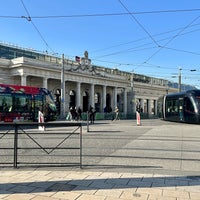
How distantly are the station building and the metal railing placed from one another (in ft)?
112

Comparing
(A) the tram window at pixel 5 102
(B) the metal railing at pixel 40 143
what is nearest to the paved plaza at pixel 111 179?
(B) the metal railing at pixel 40 143

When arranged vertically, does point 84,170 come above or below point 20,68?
below

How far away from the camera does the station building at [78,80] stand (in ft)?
178

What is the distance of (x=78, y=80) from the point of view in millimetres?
64000

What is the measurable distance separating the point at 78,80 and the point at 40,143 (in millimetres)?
55558

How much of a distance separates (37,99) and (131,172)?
71.2 ft

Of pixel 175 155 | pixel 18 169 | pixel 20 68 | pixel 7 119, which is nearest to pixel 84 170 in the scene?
pixel 18 169

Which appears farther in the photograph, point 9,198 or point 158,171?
point 158,171

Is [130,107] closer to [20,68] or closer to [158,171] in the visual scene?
[20,68]

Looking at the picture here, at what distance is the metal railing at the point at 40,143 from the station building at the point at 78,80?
112 ft

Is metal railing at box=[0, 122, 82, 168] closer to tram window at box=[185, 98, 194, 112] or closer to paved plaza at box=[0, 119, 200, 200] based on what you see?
paved plaza at box=[0, 119, 200, 200]

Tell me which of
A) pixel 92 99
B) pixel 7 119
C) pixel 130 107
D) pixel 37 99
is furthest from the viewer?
pixel 130 107

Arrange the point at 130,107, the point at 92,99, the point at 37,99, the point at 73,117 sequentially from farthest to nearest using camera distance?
the point at 130,107 → the point at 92,99 → the point at 73,117 → the point at 37,99

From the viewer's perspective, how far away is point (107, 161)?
29.0ft
